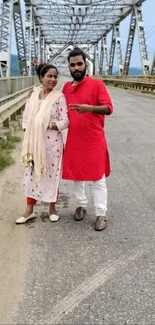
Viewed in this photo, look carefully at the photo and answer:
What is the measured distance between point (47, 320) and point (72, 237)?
144 centimetres

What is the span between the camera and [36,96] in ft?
13.9

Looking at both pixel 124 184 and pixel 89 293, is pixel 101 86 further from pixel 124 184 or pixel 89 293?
pixel 124 184

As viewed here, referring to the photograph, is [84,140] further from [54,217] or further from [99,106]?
[54,217]

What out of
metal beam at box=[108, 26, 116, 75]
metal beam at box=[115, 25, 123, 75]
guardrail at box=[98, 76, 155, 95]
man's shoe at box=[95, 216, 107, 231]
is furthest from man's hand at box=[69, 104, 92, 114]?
metal beam at box=[108, 26, 116, 75]

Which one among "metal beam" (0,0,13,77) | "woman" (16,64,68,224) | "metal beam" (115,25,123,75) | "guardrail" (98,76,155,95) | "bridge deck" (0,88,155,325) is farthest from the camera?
"metal beam" (115,25,123,75)

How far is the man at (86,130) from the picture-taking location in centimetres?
402

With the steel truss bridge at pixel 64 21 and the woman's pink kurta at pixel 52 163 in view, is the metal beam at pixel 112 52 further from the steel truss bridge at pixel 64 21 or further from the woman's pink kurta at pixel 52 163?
the woman's pink kurta at pixel 52 163

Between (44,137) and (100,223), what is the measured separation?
100 cm

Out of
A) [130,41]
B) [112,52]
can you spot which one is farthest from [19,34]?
[112,52]

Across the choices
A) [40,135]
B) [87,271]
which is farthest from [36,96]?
[87,271]

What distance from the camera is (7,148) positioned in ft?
28.7

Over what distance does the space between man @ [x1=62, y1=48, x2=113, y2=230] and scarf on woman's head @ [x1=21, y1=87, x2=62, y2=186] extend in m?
0.20

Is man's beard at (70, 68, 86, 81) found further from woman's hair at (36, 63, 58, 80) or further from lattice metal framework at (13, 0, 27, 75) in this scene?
lattice metal framework at (13, 0, 27, 75)

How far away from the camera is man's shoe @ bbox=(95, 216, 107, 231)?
4.29m
